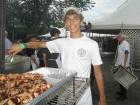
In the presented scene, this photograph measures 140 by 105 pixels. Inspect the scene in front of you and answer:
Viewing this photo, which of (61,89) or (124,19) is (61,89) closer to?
(61,89)

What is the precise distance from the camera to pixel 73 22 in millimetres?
3105

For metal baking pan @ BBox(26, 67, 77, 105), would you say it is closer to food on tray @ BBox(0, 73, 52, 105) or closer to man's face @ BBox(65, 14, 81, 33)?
food on tray @ BBox(0, 73, 52, 105)

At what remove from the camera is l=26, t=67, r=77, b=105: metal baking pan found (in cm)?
Answer: 191

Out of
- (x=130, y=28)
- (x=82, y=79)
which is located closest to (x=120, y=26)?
(x=130, y=28)

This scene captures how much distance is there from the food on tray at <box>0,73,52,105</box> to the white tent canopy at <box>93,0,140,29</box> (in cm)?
791

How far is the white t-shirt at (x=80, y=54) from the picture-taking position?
3.17 m

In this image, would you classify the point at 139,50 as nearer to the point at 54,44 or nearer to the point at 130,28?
the point at 130,28

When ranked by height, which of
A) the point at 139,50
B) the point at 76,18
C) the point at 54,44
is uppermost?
the point at 76,18

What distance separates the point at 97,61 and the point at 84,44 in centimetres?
21

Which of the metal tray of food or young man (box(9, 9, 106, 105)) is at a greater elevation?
young man (box(9, 9, 106, 105))

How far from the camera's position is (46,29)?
2634 centimetres

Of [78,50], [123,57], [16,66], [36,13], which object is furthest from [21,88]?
[36,13]

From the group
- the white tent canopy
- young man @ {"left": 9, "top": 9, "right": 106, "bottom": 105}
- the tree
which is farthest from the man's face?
the tree

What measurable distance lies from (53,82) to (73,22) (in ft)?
2.27
